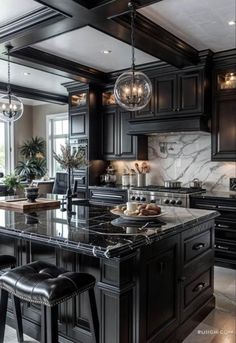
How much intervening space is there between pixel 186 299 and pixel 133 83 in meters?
1.85

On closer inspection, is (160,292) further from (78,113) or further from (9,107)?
(78,113)

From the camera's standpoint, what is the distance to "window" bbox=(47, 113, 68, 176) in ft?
26.8

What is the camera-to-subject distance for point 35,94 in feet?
22.3

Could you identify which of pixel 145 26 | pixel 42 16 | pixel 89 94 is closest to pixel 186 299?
pixel 145 26

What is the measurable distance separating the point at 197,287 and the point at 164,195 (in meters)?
2.09

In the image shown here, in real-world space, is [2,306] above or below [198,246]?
below

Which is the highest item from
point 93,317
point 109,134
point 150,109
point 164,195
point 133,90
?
point 150,109

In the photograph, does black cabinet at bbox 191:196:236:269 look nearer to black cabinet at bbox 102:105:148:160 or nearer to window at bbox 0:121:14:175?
black cabinet at bbox 102:105:148:160

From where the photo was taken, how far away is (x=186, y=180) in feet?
17.5

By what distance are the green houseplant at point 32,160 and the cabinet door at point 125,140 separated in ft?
10.2

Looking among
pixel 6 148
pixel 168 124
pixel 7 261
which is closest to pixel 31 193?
pixel 7 261

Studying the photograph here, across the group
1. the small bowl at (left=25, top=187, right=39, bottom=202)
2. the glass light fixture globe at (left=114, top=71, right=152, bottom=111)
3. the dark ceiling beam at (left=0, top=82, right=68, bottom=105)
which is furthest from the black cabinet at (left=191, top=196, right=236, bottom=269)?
the dark ceiling beam at (left=0, top=82, right=68, bottom=105)

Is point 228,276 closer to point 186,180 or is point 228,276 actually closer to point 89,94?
point 186,180

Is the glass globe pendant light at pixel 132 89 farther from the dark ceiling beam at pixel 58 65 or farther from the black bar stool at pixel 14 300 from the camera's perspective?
the dark ceiling beam at pixel 58 65
